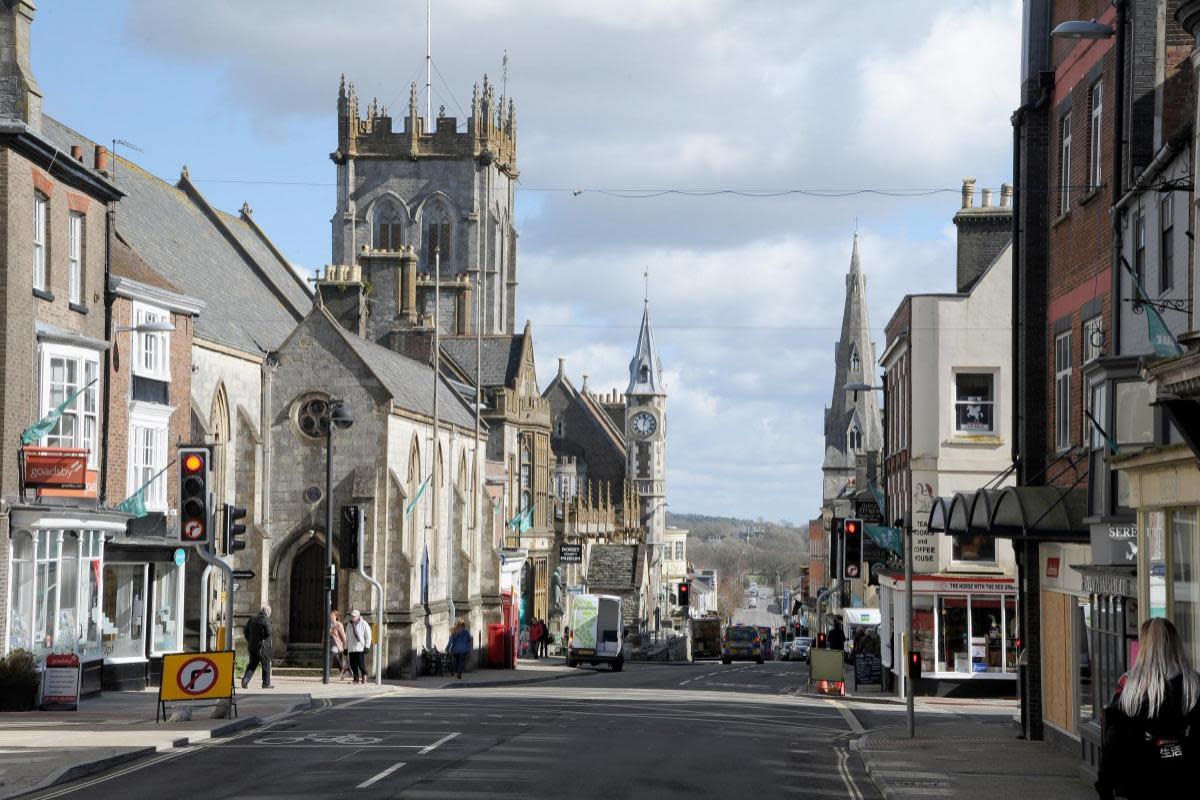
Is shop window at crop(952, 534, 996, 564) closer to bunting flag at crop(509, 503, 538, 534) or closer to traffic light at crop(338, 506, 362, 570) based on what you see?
traffic light at crop(338, 506, 362, 570)

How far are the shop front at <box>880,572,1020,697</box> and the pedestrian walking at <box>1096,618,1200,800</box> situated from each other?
2852 centimetres

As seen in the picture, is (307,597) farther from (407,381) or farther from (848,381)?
(848,381)

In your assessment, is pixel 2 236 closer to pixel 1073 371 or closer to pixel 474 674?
pixel 1073 371

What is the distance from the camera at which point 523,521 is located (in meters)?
68.4

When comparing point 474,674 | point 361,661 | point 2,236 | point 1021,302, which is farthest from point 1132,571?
point 474,674

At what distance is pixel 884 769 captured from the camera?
1959cm

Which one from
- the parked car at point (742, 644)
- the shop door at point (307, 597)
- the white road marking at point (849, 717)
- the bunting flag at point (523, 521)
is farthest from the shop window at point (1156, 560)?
the parked car at point (742, 644)

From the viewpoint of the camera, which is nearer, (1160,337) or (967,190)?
(1160,337)

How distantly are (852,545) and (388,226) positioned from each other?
82262 mm

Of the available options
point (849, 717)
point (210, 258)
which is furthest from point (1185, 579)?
point (210, 258)

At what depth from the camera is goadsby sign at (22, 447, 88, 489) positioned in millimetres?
27344

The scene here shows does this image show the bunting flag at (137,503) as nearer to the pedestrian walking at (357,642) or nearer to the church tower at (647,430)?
the pedestrian walking at (357,642)

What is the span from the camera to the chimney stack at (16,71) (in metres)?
29.7

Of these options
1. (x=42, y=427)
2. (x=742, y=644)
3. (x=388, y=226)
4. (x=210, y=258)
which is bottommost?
(x=742, y=644)
